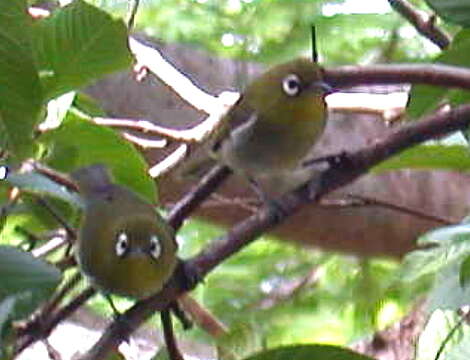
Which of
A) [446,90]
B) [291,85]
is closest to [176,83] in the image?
[291,85]

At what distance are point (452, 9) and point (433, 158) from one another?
0.26 metres

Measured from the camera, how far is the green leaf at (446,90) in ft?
3.35

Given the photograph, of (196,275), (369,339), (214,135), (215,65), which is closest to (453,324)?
(369,339)

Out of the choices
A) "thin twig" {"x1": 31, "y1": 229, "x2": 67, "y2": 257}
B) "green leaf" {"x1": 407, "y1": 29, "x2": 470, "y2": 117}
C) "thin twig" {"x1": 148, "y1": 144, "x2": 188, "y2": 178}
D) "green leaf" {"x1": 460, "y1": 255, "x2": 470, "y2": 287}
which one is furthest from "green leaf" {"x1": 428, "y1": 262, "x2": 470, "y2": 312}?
"thin twig" {"x1": 148, "y1": 144, "x2": 188, "y2": 178}

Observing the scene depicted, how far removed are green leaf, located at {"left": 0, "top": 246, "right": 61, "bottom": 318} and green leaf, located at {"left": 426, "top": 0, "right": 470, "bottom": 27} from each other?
345 millimetres

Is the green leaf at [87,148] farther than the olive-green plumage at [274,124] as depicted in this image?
No

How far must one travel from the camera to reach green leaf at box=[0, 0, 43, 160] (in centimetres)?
89

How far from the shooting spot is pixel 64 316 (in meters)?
1.00

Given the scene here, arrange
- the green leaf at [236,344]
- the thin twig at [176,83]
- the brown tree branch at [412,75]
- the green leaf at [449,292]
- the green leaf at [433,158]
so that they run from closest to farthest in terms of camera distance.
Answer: the brown tree branch at [412,75] → the green leaf at [449,292] → the green leaf at [433,158] → the green leaf at [236,344] → the thin twig at [176,83]

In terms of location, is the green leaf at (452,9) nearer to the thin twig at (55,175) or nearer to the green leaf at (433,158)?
the green leaf at (433,158)

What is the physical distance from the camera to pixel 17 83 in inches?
36.3

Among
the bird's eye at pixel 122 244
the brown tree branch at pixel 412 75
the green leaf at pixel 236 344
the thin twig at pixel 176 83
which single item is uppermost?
the brown tree branch at pixel 412 75

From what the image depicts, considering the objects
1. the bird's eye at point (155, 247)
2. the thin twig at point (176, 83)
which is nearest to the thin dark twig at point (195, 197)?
the bird's eye at point (155, 247)

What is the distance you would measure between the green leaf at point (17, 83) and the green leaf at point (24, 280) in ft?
0.25
